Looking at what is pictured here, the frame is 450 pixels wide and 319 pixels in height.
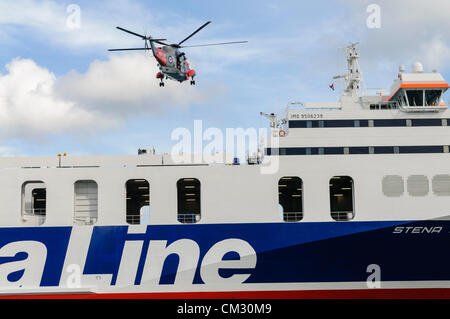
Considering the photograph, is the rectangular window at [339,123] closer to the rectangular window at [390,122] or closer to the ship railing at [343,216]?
the rectangular window at [390,122]

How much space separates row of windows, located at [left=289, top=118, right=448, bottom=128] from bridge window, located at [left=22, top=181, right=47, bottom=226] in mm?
15526

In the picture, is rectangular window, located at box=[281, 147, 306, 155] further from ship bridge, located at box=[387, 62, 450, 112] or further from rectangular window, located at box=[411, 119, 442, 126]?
rectangular window, located at box=[411, 119, 442, 126]

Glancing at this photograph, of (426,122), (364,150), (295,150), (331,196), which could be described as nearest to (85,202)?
(331,196)

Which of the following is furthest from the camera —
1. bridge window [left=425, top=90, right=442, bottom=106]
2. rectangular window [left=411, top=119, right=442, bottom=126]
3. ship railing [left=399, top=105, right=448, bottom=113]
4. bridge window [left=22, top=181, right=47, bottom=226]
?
rectangular window [left=411, top=119, right=442, bottom=126]

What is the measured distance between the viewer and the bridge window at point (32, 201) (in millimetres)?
13633

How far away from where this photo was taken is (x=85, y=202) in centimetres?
1363

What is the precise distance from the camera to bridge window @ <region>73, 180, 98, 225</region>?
13539 mm

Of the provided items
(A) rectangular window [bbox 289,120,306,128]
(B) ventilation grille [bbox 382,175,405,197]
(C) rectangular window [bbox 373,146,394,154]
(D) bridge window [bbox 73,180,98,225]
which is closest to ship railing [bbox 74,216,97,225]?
(D) bridge window [bbox 73,180,98,225]

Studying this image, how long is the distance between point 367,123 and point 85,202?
18740mm

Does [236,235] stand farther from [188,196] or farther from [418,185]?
[188,196]

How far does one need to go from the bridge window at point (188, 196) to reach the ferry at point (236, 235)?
67.5 inches

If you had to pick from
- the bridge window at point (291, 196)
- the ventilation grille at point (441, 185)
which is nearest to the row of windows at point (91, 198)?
the bridge window at point (291, 196)

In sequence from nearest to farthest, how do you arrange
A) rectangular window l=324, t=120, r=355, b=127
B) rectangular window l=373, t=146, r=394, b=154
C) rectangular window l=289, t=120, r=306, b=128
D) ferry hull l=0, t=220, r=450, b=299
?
ferry hull l=0, t=220, r=450, b=299 → rectangular window l=373, t=146, r=394, b=154 → rectangular window l=324, t=120, r=355, b=127 → rectangular window l=289, t=120, r=306, b=128
